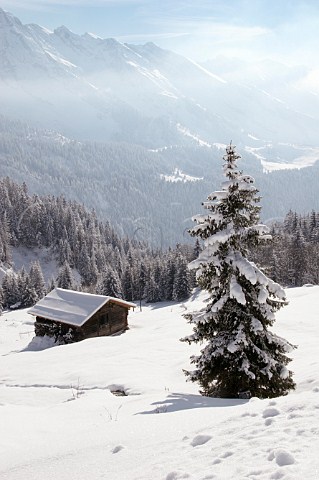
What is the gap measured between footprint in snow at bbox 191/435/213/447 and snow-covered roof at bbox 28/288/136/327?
36492 millimetres

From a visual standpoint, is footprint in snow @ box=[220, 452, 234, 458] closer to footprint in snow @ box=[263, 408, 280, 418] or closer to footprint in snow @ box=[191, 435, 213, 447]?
footprint in snow @ box=[191, 435, 213, 447]

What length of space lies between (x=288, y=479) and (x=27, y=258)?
13697 centimetres

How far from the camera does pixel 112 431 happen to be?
7.96 meters

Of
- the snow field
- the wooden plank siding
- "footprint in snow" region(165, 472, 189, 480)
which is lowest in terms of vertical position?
the wooden plank siding

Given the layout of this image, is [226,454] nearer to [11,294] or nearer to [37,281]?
[11,294]

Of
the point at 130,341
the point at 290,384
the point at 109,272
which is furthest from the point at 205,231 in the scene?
the point at 109,272

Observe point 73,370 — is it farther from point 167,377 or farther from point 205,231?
point 205,231

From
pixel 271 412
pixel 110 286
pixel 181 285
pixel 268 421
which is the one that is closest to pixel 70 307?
pixel 110 286

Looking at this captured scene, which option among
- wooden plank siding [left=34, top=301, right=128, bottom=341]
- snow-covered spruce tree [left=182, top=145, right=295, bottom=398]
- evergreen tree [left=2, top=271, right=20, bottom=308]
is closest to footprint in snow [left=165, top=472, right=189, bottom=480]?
snow-covered spruce tree [left=182, top=145, right=295, bottom=398]

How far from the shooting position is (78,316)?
43.1 meters

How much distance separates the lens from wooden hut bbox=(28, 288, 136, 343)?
43.0 m

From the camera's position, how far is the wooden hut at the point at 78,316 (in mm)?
42969

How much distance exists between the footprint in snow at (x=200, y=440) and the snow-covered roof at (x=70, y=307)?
36492 mm

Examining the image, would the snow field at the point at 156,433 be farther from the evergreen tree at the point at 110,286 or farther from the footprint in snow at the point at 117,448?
the evergreen tree at the point at 110,286
